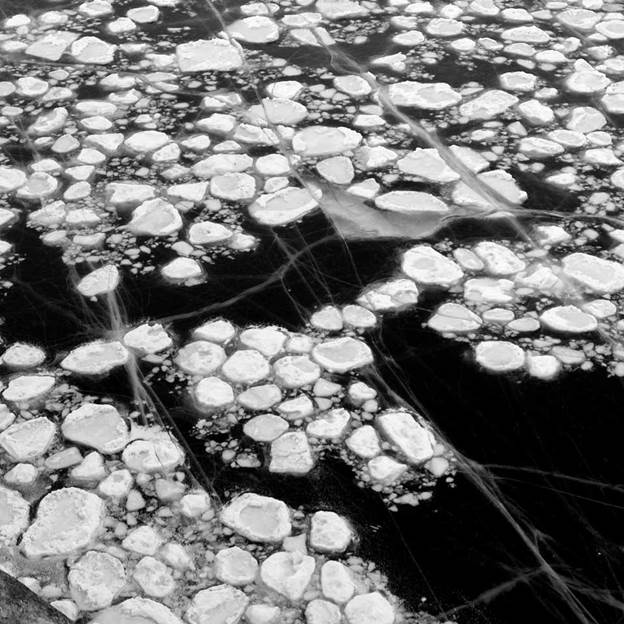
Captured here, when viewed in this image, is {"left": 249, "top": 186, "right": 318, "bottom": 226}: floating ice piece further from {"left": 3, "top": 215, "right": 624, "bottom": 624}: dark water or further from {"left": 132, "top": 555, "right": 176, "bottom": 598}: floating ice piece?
{"left": 132, "top": 555, "right": 176, "bottom": 598}: floating ice piece

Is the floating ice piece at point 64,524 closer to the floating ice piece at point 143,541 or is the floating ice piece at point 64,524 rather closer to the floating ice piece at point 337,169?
the floating ice piece at point 143,541

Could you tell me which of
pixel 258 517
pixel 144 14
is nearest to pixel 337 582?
pixel 258 517

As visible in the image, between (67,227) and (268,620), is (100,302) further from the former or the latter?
(268,620)

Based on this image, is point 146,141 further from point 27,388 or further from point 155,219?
point 27,388

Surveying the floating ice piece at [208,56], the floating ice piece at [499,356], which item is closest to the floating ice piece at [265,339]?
the floating ice piece at [499,356]

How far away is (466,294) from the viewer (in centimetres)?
198

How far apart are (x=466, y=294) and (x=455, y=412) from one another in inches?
13.4

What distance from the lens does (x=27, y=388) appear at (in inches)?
69.8

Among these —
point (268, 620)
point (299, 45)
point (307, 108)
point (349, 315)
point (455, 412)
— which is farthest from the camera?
point (299, 45)

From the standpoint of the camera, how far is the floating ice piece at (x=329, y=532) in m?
1.49

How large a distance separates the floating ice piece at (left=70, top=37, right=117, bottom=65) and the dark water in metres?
0.87

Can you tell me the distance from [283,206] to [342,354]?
1.77 ft

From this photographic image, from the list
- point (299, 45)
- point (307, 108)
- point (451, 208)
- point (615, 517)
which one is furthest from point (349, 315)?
point (299, 45)

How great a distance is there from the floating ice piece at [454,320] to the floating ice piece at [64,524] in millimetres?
750
